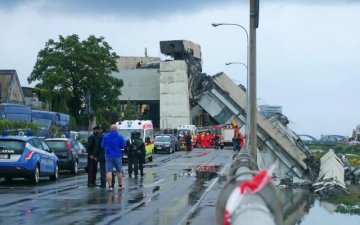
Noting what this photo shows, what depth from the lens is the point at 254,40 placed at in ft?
60.7

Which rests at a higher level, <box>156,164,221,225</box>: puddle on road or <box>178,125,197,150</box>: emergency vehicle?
<box>178,125,197,150</box>: emergency vehicle

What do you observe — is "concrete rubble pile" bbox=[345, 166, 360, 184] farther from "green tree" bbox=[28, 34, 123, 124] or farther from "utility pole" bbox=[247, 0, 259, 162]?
"green tree" bbox=[28, 34, 123, 124]

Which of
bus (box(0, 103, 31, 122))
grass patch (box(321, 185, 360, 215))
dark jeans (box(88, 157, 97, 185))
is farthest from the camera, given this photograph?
bus (box(0, 103, 31, 122))

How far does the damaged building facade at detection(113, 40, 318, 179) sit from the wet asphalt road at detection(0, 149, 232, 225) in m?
4.14

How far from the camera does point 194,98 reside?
204 ft

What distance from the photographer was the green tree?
67438 mm

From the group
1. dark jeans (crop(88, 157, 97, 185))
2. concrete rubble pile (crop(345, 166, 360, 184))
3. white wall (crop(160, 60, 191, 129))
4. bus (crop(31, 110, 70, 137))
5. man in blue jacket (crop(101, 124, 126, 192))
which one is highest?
white wall (crop(160, 60, 191, 129))

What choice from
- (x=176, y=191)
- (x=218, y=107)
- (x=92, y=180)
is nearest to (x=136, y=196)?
(x=176, y=191)

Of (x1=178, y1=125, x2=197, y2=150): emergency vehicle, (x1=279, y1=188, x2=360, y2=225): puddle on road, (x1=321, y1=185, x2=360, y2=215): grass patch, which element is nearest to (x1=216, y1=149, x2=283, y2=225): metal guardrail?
(x1=279, y1=188, x2=360, y2=225): puddle on road

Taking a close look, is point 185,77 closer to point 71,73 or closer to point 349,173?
point 71,73

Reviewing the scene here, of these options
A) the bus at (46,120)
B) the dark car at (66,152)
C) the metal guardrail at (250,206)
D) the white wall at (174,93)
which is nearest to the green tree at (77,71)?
the white wall at (174,93)

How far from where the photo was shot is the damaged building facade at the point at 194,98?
2658 cm

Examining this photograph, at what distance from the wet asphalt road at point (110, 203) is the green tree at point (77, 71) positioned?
44.9m

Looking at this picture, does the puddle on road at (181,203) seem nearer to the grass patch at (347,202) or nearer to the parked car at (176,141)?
the grass patch at (347,202)
